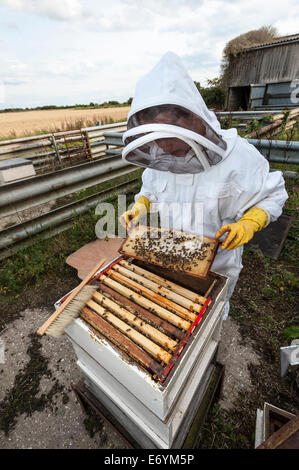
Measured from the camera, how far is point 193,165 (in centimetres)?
150

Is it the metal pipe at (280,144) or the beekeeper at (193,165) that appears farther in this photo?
the metal pipe at (280,144)

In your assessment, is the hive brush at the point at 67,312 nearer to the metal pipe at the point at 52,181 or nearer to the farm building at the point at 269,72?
the metal pipe at the point at 52,181

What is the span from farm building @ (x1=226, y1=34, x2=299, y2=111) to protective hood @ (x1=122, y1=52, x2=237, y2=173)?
1441 centimetres

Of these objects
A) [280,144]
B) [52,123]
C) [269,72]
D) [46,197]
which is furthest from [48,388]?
[52,123]

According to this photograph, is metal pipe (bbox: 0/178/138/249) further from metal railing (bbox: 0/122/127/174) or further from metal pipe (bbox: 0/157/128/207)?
metal railing (bbox: 0/122/127/174)

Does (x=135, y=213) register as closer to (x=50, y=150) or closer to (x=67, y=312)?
(x=67, y=312)

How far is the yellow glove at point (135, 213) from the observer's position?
205cm

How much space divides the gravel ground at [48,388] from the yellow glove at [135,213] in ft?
5.12

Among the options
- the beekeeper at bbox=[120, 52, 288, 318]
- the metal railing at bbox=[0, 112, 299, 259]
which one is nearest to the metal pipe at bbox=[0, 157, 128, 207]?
the metal railing at bbox=[0, 112, 299, 259]

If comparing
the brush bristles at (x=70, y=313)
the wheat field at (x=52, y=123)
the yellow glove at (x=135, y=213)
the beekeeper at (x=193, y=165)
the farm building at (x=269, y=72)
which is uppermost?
the farm building at (x=269, y=72)

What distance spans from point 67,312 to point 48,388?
5.17ft

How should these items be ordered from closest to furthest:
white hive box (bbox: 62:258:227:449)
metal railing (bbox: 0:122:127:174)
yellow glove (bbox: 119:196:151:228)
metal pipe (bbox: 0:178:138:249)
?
1. white hive box (bbox: 62:258:227:449)
2. yellow glove (bbox: 119:196:151:228)
3. metal pipe (bbox: 0:178:138:249)
4. metal railing (bbox: 0:122:127:174)

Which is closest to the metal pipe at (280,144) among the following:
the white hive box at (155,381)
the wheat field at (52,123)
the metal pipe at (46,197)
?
the metal pipe at (46,197)

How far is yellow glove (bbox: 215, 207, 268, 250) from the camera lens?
153cm
